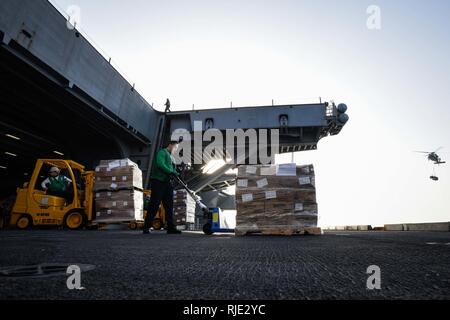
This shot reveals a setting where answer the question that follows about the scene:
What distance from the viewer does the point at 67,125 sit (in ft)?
58.1

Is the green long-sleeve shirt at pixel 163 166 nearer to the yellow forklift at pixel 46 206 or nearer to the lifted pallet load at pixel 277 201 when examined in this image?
the lifted pallet load at pixel 277 201

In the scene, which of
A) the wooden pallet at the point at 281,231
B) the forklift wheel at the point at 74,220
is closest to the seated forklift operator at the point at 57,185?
the forklift wheel at the point at 74,220

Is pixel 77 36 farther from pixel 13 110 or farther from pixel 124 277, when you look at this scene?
pixel 124 277

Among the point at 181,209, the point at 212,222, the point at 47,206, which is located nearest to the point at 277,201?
the point at 212,222

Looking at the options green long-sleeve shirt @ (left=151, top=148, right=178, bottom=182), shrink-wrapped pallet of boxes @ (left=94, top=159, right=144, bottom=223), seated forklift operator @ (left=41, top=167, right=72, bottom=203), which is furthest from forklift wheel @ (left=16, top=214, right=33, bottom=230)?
green long-sleeve shirt @ (left=151, top=148, right=178, bottom=182)

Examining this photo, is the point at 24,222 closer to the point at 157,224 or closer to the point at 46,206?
the point at 46,206

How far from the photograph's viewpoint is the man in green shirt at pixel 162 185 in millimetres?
6656

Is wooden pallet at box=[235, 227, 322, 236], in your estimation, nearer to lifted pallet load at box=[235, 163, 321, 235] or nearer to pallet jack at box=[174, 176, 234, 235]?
lifted pallet load at box=[235, 163, 321, 235]

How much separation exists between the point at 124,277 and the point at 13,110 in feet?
57.2

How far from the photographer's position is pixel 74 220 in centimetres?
1012

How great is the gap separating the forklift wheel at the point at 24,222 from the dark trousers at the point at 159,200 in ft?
18.5

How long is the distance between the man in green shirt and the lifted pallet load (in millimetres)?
1552

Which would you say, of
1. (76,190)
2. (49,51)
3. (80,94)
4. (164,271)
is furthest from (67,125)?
(164,271)
